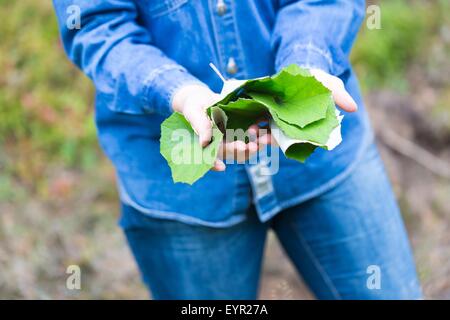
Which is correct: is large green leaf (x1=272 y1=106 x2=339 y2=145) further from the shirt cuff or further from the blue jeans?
the blue jeans

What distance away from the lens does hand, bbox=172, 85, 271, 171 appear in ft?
3.78

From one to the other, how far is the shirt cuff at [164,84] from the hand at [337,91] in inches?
8.7

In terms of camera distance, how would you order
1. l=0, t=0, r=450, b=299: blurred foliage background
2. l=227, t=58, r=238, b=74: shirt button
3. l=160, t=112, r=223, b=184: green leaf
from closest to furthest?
l=160, t=112, r=223, b=184: green leaf → l=227, t=58, r=238, b=74: shirt button → l=0, t=0, r=450, b=299: blurred foliage background

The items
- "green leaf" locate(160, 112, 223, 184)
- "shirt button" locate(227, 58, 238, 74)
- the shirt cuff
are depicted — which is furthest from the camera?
"shirt button" locate(227, 58, 238, 74)

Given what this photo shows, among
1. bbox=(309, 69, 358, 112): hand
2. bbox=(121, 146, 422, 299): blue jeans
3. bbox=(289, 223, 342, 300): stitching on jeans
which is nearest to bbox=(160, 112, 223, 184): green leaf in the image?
bbox=(309, 69, 358, 112): hand

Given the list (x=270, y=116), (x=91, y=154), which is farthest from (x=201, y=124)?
(x=91, y=154)

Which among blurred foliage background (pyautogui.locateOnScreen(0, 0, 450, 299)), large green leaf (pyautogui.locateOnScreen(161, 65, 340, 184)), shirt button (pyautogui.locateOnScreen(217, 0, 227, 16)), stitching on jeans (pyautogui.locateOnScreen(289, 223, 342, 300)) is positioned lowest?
blurred foliage background (pyautogui.locateOnScreen(0, 0, 450, 299))

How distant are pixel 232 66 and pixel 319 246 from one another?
1.45ft

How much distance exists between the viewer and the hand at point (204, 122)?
1151 mm

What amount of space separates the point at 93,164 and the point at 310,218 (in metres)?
1.85

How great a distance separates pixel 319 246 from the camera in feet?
5.05

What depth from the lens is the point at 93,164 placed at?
3193 mm

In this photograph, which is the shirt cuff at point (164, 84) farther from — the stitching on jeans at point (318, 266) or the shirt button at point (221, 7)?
the stitching on jeans at point (318, 266)

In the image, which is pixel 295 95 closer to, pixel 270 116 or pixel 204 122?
pixel 270 116
